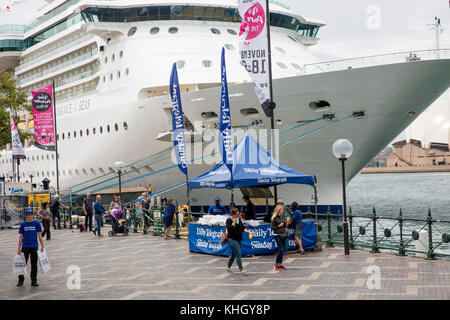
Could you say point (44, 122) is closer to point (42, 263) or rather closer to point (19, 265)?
point (42, 263)

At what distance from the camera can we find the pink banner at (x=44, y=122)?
2684 cm

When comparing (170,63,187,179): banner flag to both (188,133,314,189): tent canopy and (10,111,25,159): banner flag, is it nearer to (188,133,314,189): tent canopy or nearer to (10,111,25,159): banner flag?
(188,133,314,189): tent canopy

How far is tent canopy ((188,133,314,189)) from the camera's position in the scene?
1440 centimetres

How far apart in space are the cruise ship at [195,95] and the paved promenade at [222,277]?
7.42 meters

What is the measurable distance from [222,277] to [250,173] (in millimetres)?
4146

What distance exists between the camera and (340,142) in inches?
533

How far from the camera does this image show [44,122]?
26.8 m

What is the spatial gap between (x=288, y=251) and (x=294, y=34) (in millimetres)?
19075

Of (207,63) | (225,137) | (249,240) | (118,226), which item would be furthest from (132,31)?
(249,240)

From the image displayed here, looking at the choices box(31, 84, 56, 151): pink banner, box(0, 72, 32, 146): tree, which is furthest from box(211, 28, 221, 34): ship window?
box(0, 72, 32, 146): tree

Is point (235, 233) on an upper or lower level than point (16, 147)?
lower

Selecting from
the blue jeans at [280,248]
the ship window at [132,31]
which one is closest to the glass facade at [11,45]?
the ship window at [132,31]

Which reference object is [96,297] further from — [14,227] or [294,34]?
[294,34]

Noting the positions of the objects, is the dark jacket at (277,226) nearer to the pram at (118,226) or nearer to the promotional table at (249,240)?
the promotional table at (249,240)
